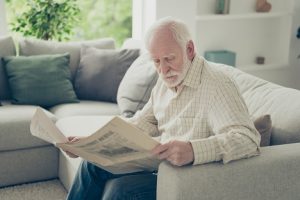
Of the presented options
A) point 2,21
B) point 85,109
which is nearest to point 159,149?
point 85,109

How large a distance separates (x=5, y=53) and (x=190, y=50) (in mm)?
1900

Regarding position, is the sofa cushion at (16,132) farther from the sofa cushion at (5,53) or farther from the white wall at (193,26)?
the white wall at (193,26)

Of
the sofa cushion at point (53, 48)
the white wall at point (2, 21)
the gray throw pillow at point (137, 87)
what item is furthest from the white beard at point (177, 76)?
the white wall at point (2, 21)

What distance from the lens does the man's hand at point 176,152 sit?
1693mm

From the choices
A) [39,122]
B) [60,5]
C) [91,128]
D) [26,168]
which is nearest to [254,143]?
[39,122]

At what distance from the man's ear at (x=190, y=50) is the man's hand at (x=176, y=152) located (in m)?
0.39

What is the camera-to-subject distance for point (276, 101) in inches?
83.7

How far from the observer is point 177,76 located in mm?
1938

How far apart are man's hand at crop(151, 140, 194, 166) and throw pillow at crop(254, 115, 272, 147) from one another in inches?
15.3

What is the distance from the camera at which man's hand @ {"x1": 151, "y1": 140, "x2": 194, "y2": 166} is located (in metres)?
1.69

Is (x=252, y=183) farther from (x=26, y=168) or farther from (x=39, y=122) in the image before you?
(x=26, y=168)

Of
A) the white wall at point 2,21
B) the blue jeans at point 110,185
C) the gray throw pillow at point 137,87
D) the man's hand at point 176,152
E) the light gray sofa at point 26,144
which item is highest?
the white wall at point 2,21

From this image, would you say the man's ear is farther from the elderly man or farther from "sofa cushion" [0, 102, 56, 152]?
"sofa cushion" [0, 102, 56, 152]

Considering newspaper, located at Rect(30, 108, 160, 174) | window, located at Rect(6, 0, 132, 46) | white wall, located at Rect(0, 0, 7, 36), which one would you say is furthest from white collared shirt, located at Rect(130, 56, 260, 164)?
window, located at Rect(6, 0, 132, 46)
